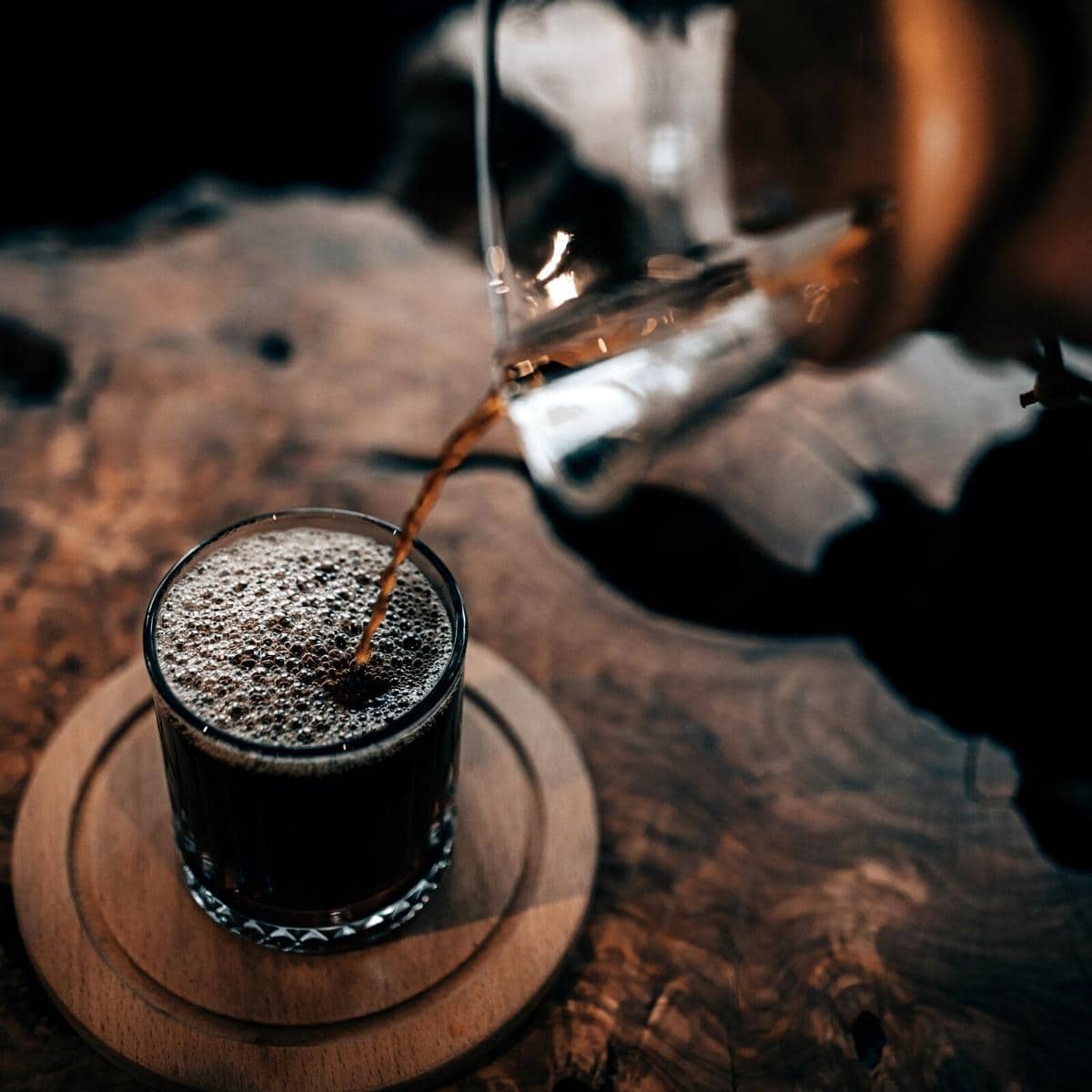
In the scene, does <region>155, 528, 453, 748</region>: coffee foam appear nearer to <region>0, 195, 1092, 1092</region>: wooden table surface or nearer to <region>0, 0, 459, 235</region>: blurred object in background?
<region>0, 195, 1092, 1092</region>: wooden table surface

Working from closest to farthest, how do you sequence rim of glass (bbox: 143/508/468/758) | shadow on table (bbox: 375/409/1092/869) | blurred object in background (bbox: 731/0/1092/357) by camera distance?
rim of glass (bbox: 143/508/468/758)
blurred object in background (bbox: 731/0/1092/357)
shadow on table (bbox: 375/409/1092/869)

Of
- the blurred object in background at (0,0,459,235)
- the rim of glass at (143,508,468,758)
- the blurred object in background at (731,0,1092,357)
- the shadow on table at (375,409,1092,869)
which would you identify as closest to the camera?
the rim of glass at (143,508,468,758)

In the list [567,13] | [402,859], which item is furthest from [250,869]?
[567,13]

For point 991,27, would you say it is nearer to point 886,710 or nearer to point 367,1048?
point 886,710

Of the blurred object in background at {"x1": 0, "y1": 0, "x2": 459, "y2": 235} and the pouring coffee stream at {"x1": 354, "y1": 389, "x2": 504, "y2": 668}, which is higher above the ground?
the pouring coffee stream at {"x1": 354, "y1": 389, "x2": 504, "y2": 668}

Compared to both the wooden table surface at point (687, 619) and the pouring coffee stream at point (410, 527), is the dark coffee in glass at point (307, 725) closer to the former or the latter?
the pouring coffee stream at point (410, 527)

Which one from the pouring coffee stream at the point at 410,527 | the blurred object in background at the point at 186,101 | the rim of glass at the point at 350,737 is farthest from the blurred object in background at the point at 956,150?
the blurred object in background at the point at 186,101

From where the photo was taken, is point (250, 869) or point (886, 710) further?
point (886, 710)

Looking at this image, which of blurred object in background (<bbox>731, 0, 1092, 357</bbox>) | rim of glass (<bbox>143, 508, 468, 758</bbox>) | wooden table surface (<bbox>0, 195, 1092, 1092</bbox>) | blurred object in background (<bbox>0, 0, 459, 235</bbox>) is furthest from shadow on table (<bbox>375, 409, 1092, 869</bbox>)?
blurred object in background (<bbox>0, 0, 459, 235</bbox>)
